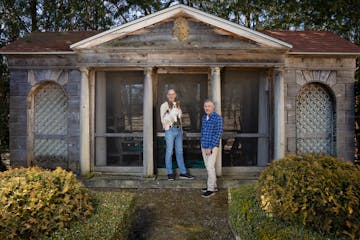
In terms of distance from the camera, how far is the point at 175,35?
275 inches

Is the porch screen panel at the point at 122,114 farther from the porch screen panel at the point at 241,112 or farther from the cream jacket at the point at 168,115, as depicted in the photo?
the porch screen panel at the point at 241,112

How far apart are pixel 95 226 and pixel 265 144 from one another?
5701mm

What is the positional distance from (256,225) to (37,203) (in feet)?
8.55

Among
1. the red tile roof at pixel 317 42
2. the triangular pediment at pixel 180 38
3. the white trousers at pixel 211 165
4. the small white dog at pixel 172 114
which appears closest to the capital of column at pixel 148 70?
the triangular pediment at pixel 180 38

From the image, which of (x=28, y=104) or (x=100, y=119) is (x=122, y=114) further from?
(x=28, y=104)

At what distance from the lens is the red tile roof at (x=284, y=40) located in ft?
24.7

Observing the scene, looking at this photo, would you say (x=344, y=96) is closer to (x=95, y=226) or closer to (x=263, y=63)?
(x=263, y=63)

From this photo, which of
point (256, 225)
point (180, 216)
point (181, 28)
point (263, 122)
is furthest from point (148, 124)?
point (256, 225)

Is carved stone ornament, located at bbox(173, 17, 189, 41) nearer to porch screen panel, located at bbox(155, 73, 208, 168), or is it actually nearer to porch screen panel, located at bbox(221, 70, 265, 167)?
porch screen panel, located at bbox(155, 73, 208, 168)

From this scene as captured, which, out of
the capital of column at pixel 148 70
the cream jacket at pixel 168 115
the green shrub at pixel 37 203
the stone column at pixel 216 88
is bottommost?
the green shrub at pixel 37 203

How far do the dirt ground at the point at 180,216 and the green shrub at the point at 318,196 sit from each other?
4.74ft

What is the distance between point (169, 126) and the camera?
263 inches

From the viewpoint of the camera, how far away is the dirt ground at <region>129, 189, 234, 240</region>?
461 centimetres

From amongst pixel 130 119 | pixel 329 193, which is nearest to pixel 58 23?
pixel 130 119
